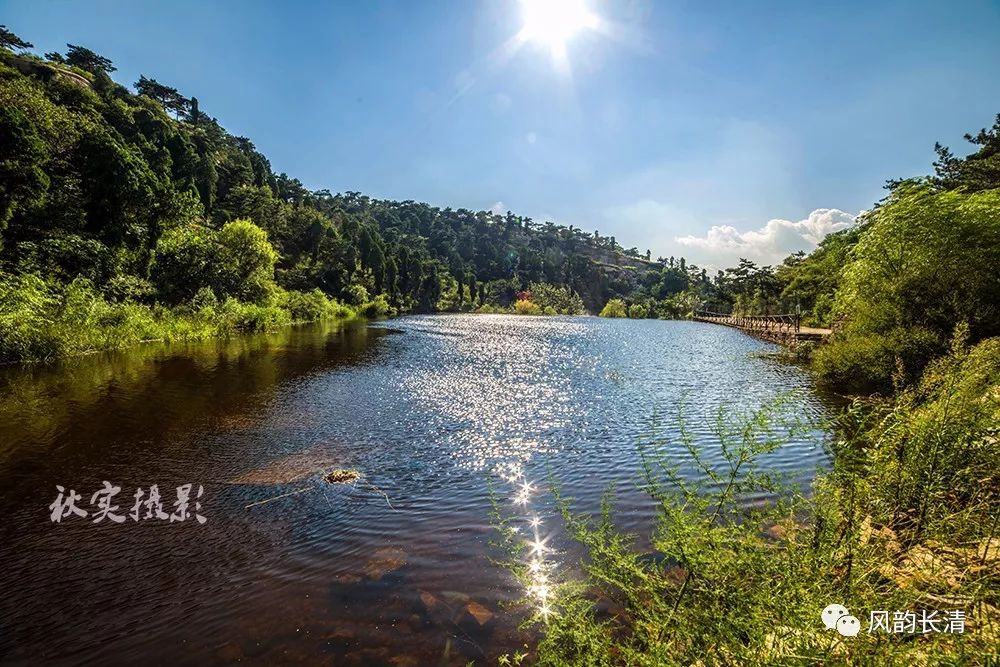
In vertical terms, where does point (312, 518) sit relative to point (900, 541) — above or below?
below

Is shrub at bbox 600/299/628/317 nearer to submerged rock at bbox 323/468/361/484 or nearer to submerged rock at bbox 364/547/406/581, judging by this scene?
submerged rock at bbox 323/468/361/484

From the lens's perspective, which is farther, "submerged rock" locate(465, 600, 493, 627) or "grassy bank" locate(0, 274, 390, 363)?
"grassy bank" locate(0, 274, 390, 363)

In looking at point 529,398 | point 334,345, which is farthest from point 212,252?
point 529,398

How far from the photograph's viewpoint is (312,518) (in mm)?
9523

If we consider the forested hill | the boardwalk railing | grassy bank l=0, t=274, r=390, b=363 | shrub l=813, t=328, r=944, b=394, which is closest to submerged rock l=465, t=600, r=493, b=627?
shrub l=813, t=328, r=944, b=394

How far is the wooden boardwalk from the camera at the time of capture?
45250 millimetres

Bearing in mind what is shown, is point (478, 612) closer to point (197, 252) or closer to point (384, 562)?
point (384, 562)

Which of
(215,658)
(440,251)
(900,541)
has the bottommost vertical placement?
(215,658)

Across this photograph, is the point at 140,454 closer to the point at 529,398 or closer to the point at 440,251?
the point at 529,398

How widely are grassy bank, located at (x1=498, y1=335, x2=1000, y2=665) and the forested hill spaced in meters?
39.9

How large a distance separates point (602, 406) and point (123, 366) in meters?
24.6

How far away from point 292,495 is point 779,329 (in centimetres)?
6055

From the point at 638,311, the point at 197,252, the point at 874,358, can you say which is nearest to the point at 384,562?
the point at 874,358

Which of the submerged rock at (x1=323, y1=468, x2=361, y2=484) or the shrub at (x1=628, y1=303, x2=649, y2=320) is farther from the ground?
the shrub at (x1=628, y1=303, x2=649, y2=320)
